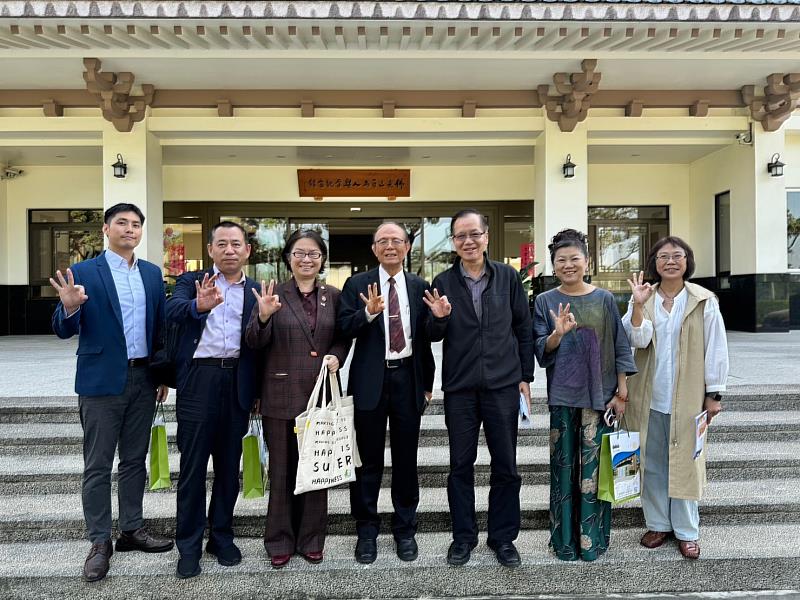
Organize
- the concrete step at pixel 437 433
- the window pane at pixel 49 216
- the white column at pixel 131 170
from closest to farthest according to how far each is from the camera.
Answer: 1. the concrete step at pixel 437 433
2. the white column at pixel 131 170
3. the window pane at pixel 49 216

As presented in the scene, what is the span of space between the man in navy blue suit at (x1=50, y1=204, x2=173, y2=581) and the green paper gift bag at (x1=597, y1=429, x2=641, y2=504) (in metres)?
2.24

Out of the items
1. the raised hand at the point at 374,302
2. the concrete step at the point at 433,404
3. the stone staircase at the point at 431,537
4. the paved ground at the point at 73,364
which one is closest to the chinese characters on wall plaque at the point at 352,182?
the paved ground at the point at 73,364

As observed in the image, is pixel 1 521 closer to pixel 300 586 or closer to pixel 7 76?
pixel 300 586

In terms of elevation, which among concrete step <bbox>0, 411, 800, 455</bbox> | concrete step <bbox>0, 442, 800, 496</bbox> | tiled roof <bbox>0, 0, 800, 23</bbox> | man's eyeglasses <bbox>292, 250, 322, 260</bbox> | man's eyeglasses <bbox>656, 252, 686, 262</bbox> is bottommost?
concrete step <bbox>0, 442, 800, 496</bbox>

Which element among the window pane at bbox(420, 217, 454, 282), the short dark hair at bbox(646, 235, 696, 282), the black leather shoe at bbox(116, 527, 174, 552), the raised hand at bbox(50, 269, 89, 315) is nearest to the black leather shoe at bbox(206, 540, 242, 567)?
the black leather shoe at bbox(116, 527, 174, 552)

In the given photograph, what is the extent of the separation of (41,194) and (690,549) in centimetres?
1155

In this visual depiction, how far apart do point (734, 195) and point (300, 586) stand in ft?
29.7

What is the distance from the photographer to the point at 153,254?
25.1ft

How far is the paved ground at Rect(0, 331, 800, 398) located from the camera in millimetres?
4441

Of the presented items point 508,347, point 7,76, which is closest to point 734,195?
point 508,347

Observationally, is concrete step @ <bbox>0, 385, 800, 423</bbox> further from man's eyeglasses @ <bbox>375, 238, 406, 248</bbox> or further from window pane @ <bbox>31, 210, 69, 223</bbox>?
window pane @ <bbox>31, 210, 69, 223</bbox>

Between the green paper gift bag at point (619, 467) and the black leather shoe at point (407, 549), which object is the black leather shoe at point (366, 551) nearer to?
the black leather shoe at point (407, 549)

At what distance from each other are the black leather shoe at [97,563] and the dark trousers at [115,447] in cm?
4

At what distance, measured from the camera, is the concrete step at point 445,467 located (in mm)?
3268
